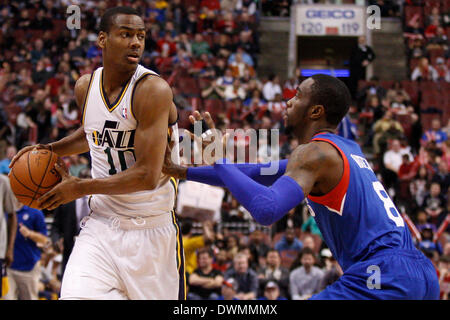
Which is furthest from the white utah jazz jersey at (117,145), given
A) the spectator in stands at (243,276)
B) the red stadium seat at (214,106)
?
the red stadium seat at (214,106)

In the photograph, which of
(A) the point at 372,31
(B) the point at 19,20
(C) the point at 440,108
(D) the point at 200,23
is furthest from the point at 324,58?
(B) the point at 19,20

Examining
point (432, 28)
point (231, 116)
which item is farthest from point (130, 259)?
point (432, 28)

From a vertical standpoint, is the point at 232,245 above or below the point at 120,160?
below

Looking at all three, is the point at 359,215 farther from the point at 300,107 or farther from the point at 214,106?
the point at 214,106

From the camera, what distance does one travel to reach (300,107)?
317 cm

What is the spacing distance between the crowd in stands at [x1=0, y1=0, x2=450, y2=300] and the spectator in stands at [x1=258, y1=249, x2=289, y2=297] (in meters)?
0.01

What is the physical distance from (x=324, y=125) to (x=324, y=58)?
15805 mm

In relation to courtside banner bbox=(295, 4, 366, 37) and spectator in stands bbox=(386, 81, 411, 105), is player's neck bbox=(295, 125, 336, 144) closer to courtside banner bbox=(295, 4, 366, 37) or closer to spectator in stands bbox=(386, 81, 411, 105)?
spectator in stands bbox=(386, 81, 411, 105)

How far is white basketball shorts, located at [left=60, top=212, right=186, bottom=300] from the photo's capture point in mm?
3594

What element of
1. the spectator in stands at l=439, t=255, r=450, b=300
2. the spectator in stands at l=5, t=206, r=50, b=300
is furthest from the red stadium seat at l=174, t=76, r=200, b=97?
the spectator in stands at l=439, t=255, r=450, b=300

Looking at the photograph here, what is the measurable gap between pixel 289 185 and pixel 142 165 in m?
1.07

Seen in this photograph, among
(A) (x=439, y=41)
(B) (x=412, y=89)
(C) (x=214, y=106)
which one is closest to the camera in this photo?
(C) (x=214, y=106)

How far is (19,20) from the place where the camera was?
1537cm

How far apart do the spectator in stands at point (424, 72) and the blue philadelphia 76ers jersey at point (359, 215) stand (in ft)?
36.2
